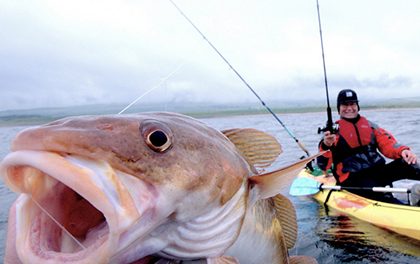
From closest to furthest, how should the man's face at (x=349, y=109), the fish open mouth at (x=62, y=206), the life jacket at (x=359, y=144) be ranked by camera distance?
1. the fish open mouth at (x=62, y=206)
2. the life jacket at (x=359, y=144)
3. the man's face at (x=349, y=109)

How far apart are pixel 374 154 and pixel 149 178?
6174 millimetres

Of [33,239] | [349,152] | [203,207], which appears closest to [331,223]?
[349,152]

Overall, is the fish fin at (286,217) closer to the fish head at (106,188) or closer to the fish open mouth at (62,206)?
the fish head at (106,188)

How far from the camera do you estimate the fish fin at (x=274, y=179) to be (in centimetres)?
195

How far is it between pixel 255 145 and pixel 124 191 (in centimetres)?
107

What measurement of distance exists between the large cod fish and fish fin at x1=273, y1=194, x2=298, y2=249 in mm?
862

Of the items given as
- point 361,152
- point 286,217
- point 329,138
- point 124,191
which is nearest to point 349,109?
point 361,152

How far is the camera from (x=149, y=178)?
1.52m

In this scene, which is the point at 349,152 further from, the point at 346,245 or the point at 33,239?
the point at 33,239

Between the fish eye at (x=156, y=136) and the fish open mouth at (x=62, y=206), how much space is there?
0.23m

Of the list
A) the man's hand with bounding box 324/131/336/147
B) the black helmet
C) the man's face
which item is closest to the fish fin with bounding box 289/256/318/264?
the man's hand with bounding box 324/131/336/147

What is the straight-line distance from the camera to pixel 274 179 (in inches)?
78.6

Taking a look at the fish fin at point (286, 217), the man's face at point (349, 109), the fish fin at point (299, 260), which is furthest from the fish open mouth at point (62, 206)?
the man's face at point (349, 109)

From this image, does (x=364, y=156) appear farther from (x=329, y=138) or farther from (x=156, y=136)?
(x=156, y=136)
